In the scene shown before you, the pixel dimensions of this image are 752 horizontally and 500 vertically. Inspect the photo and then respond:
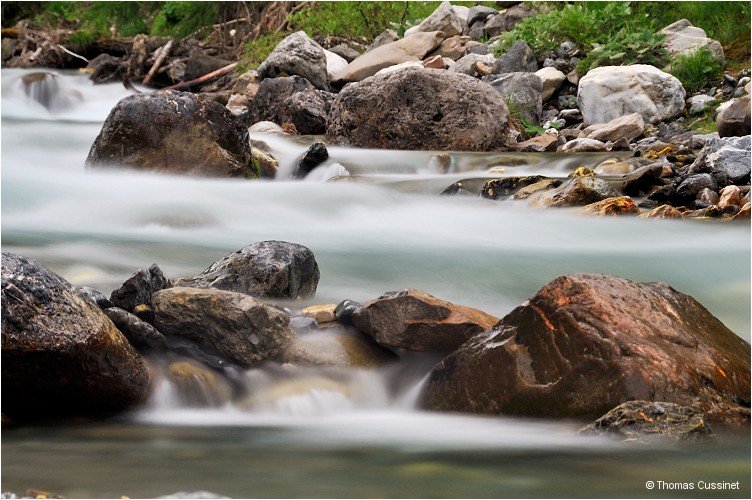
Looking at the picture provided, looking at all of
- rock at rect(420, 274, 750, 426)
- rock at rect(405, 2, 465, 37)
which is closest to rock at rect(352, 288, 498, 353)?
rock at rect(420, 274, 750, 426)

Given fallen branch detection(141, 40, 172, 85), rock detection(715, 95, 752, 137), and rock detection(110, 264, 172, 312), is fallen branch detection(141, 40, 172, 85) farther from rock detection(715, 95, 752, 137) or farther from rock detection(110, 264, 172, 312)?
rock detection(110, 264, 172, 312)

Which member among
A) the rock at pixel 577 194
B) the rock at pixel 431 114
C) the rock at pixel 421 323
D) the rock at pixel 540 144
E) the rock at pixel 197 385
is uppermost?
the rock at pixel 431 114

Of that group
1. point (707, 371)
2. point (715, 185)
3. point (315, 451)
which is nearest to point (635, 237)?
point (715, 185)

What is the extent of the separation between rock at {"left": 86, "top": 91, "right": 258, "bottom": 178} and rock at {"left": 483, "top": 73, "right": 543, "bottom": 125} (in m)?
4.94

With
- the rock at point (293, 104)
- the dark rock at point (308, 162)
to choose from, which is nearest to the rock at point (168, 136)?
the dark rock at point (308, 162)

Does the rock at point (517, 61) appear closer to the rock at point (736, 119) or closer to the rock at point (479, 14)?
the rock at point (479, 14)

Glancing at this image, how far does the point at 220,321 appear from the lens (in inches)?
156

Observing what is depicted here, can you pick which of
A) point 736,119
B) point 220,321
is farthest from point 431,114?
point 220,321

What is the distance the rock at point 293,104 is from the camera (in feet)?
40.6

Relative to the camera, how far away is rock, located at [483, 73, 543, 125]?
12.3m

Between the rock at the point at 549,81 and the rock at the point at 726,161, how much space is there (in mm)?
4935

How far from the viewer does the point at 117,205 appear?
750 cm

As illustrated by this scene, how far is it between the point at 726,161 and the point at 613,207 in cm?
147

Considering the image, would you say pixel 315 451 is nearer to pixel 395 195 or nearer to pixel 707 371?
pixel 707 371
